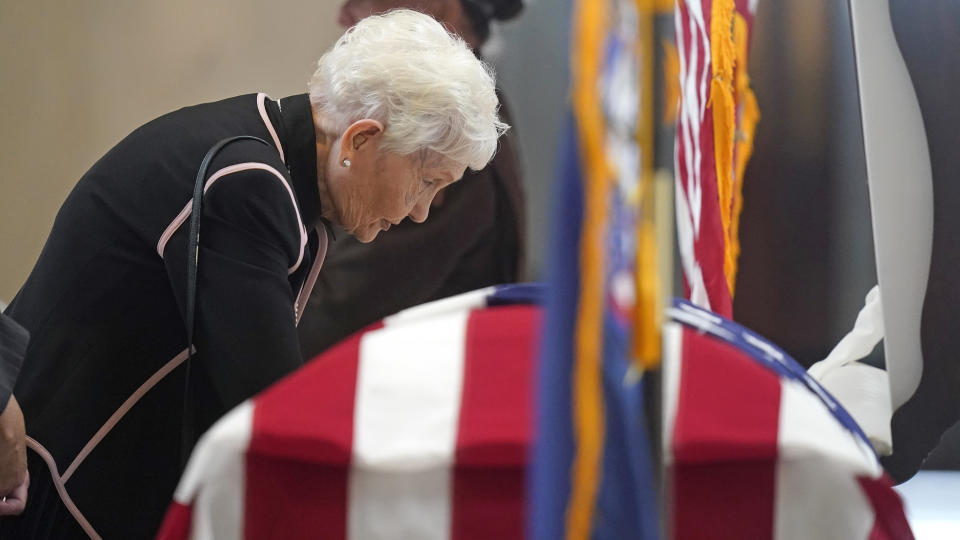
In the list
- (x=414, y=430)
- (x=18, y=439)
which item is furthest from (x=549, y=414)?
(x=18, y=439)

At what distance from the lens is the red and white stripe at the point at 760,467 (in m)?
0.54

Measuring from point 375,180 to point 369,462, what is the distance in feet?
2.55

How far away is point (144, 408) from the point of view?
120 cm

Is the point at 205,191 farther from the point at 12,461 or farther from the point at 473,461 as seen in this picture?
the point at 473,461

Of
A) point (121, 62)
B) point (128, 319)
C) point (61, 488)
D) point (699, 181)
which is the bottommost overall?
point (61, 488)

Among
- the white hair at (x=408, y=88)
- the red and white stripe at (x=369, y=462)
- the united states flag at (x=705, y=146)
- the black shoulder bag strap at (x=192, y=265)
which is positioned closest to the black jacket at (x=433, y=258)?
the united states flag at (x=705, y=146)

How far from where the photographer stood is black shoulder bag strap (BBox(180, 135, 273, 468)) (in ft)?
3.38

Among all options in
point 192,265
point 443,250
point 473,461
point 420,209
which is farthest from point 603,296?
point 443,250

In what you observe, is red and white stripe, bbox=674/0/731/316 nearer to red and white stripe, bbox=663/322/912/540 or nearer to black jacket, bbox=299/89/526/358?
red and white stripe, bbox=663/322/912/540

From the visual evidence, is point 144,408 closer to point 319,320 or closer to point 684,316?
point 684,316

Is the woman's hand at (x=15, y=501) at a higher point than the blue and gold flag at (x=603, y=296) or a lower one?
lower

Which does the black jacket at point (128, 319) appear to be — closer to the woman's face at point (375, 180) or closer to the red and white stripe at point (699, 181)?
the woman's face at point (375, 180)

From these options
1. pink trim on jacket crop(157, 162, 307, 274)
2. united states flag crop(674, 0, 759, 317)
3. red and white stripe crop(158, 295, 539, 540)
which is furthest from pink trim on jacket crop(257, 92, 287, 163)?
red and white stripe crop(158, 295, 539, 540)

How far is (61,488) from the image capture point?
1167mm
